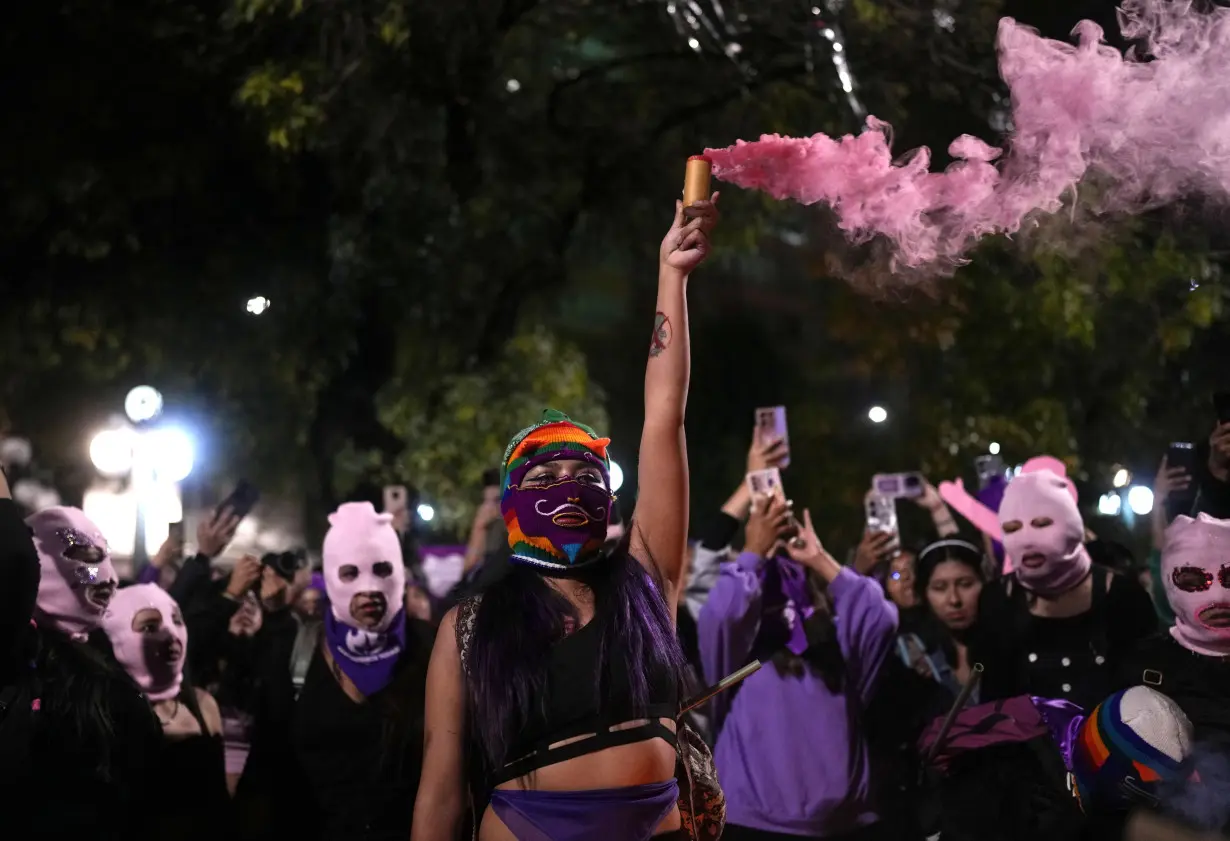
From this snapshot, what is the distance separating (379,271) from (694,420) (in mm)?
16775

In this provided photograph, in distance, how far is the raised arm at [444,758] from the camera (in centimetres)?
335

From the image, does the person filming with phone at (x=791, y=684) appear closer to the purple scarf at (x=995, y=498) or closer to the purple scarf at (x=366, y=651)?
the purple scarf at (x=366, y=651)

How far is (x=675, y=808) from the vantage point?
11.3 ft

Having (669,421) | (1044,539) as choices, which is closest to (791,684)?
(1044,539)

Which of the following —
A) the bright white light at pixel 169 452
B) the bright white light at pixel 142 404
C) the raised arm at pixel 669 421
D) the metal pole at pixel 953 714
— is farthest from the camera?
the bright white light at pixel 169 452

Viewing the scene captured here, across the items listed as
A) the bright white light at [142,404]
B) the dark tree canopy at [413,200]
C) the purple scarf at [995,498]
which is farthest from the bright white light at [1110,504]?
the bright white light at [142,404]

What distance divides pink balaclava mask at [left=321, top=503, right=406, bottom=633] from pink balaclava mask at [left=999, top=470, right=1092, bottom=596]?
2817 mm

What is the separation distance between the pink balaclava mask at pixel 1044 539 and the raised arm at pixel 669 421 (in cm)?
266

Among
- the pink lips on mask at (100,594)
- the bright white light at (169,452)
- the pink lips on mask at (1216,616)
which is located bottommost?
the pink lips on mask at (1216,616)

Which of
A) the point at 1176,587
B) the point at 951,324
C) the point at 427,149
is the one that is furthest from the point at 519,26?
the point at 1176,587

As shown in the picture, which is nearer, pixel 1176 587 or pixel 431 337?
pixel 1176 587

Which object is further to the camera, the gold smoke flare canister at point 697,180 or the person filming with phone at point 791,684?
the person filming with phone at point 791,684

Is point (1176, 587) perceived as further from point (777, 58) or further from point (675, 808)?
point (777, 58)

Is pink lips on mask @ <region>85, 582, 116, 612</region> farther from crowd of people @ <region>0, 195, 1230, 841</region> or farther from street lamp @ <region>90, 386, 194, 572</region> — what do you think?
street lamp @ <region>90, 386, 194, 572</region>
